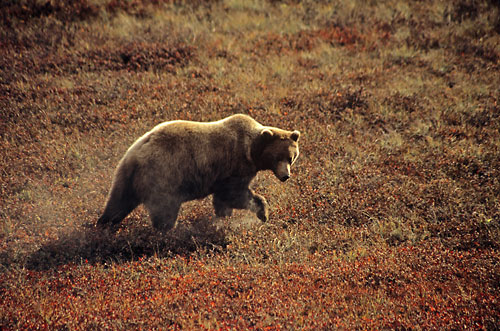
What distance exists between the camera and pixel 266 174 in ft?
28.4

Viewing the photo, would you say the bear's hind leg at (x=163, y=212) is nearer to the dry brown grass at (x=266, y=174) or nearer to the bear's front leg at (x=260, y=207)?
the dry brown grass at (x=266, y=174)

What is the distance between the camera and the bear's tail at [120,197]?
590cm

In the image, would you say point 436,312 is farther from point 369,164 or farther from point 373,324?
point 369,164

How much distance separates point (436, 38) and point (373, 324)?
13221 millimetres

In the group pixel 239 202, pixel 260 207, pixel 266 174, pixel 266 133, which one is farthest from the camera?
pixel 266 174

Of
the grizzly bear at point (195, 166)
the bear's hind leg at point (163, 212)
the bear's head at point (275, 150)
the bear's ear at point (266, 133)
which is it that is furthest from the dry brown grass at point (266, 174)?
the bear's ear at point (266, 133)

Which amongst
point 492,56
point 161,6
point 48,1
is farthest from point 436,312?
point 48,1

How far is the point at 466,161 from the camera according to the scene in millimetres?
8242

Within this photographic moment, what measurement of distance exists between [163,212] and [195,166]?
0.90 metres

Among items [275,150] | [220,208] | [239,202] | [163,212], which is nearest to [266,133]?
[275,150]

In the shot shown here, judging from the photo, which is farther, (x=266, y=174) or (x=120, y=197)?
(x=266, y=174)

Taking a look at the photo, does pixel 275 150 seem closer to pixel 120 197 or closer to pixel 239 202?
pixel 239 202

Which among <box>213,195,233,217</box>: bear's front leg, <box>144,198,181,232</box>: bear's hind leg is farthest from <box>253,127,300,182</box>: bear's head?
<box>144,198,181,232</box>: bear's hind leg

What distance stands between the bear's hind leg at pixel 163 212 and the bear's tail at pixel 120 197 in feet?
1.17
